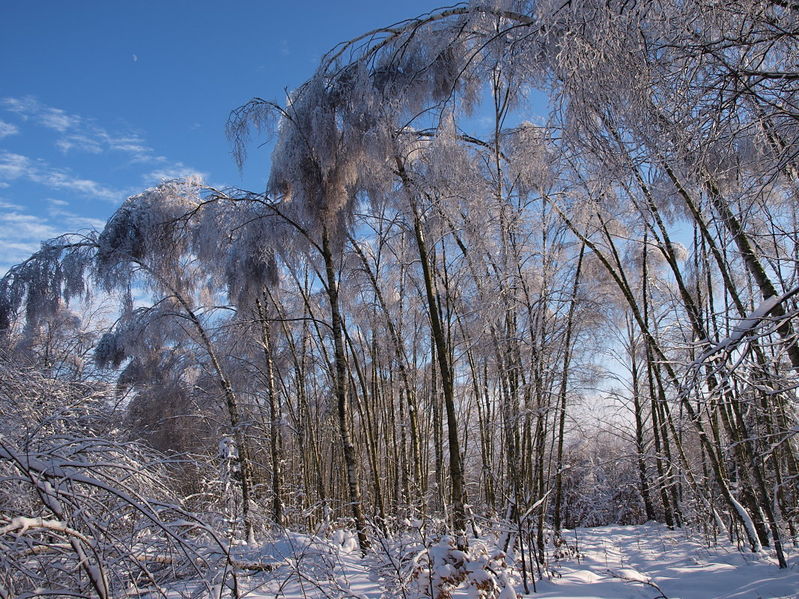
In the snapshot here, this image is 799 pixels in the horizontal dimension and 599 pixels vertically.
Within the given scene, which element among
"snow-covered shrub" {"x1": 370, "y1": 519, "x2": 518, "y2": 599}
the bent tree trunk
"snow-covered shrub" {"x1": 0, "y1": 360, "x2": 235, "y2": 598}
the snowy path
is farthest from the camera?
the bent tree trunk

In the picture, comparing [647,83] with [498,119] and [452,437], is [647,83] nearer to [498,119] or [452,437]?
[498,119]

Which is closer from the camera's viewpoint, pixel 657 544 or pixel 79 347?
pixel 657 544

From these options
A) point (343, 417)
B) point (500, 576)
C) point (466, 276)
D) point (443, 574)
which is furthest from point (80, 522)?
point (466, 276)

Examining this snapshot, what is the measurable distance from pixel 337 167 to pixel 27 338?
316 inches

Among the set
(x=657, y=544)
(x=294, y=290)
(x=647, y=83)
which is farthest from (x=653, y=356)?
(x=294, y=290)

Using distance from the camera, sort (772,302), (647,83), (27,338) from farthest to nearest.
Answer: (27,338)
(647,83)
(772,302)

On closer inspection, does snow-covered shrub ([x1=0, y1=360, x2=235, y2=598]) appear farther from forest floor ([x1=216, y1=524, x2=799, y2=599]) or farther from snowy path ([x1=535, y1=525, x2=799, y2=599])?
snowy path ([x1=535, y1=525, x2=799, y2=599])

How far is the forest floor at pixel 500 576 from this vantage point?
3.51m

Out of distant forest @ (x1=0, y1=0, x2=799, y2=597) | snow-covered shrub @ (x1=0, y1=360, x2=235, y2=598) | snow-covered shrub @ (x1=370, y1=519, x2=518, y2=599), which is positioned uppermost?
distant forest @ (x1=0, y1=0, x2=799, y2=597)

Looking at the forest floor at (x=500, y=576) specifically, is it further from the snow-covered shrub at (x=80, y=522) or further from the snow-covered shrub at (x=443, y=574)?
the snow-covered shrub at (x=80, y=522)

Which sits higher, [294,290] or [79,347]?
[294,290]

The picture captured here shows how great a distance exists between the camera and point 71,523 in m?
1.93

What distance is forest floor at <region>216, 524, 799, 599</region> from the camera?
11.5 ft

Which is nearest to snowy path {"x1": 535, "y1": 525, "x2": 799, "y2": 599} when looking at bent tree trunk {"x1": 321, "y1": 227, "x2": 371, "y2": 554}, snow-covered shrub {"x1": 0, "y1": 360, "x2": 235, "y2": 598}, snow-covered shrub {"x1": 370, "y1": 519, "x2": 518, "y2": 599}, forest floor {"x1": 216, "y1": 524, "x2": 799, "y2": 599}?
forest floor {"x1": 216, "y1": 524, "x2": 799, "y2": 599}
